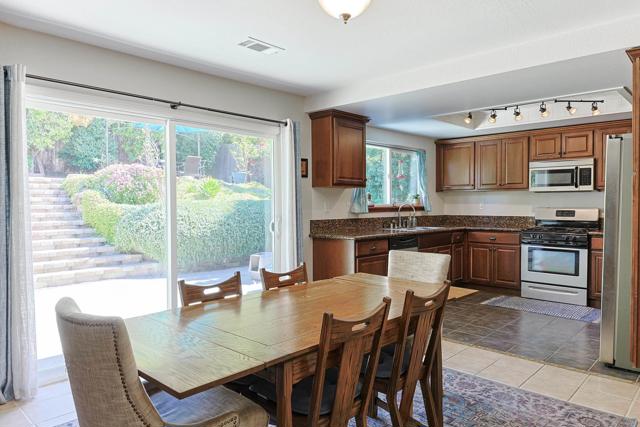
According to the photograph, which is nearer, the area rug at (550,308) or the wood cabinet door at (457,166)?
the area rug at (550,308)

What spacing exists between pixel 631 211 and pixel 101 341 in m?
3.42

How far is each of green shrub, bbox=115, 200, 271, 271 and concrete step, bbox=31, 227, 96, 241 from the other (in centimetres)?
22

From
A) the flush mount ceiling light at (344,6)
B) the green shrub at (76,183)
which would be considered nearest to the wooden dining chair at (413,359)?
the flush mount ceiling light at (344,6)

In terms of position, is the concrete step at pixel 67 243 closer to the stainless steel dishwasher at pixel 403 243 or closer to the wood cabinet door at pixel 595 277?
the stainless steel dishwasher at pixel 403 243

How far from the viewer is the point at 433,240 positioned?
5543 millimetres

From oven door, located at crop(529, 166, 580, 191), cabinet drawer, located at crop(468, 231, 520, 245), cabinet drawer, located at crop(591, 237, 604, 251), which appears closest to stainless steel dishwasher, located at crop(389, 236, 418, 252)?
cabinet drawer, located at crop(468, 231, 520, 245)

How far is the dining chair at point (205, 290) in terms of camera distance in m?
2.25

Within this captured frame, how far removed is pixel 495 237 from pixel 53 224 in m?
5.18

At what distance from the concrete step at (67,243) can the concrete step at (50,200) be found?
0.87ft

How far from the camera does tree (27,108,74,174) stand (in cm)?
295

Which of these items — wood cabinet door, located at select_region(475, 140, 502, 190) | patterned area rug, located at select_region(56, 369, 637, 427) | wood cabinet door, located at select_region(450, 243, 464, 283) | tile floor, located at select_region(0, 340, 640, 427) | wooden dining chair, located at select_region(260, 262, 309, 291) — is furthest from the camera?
wood cabinet door, located at select_region(475, 140, 502, 190)

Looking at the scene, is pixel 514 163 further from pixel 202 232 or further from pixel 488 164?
pixel 202 232

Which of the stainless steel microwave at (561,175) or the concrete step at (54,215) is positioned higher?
the stainless steel microwave at (561,175)

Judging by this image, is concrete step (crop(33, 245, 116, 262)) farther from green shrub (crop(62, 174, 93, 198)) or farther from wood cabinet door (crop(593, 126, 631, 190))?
wood cabinet door (crop(593, 126, 631, 190))
